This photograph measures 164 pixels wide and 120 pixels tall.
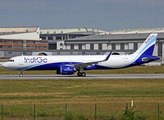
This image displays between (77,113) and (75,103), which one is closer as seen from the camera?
(77,113)

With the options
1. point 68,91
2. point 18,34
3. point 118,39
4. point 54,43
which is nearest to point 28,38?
point 18,34

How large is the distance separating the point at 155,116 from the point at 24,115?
886 centimetres

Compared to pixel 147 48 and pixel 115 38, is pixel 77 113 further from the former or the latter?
pixel 115 38

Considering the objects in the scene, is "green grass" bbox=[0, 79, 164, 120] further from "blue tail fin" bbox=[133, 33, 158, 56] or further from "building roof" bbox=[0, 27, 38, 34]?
"building roof" bbox=[0, 27, 38, 34]

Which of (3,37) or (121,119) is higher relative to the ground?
(3,37)

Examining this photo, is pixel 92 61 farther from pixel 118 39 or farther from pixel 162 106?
pixel 118 39

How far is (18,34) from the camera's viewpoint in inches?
5556

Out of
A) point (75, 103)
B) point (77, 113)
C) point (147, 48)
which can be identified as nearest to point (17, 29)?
point (147, 48)

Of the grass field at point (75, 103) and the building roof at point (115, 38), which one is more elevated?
the building roof at point (115, 38)

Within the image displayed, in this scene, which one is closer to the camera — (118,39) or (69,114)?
(69,114)

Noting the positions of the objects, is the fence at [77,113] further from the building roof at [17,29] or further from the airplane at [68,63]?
the building roof at [17,29]

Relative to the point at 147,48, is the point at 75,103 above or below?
below

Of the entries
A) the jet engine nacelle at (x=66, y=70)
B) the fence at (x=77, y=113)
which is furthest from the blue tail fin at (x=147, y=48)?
the fence at (x=77, y=113)

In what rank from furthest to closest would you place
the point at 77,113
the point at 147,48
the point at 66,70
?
the point at 147,48, the point at 66,70, the point at 77,113
